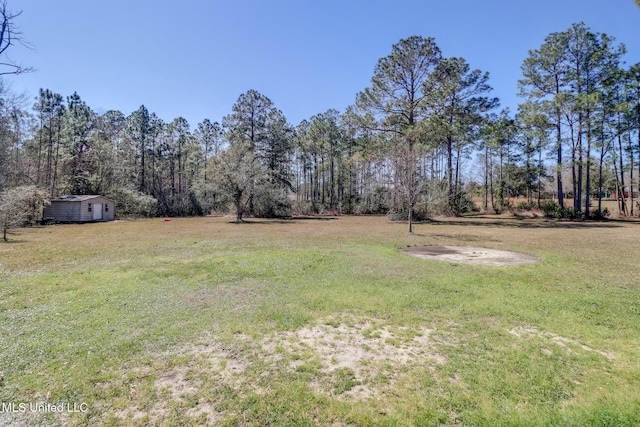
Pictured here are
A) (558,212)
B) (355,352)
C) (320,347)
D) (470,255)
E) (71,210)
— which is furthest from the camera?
(558,212)

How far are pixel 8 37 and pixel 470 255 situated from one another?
41.0 feet

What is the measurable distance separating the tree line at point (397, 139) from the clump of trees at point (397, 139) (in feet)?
0.36

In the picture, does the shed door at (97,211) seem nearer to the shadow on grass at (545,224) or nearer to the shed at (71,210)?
the shed at (71,210)

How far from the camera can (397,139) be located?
26531 millimetres

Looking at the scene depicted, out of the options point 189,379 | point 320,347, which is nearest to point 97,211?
point 189,379

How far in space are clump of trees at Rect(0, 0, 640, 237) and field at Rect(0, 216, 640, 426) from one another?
386 inches

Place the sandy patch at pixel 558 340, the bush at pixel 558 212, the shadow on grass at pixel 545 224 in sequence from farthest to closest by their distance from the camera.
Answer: the bush at pixel 558 212 → the shadow on grass at pixel 545 224 → the sandy patch at pixel 558 340

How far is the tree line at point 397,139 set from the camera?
2238cm

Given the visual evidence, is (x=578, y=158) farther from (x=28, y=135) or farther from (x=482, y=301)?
(x=28, y=135)

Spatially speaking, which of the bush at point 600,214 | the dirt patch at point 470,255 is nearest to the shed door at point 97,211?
the dirt patch at point 470,255

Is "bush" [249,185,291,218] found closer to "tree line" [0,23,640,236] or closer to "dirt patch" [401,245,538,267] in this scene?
"tree line" [0,23,640,236]

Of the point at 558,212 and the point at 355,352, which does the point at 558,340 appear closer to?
the point at 355,352

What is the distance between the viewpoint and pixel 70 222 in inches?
922

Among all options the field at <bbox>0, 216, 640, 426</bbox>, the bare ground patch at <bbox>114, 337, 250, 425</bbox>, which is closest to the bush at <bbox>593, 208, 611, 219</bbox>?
the field at <bbox>0, 216, 640, 426</bbox>
